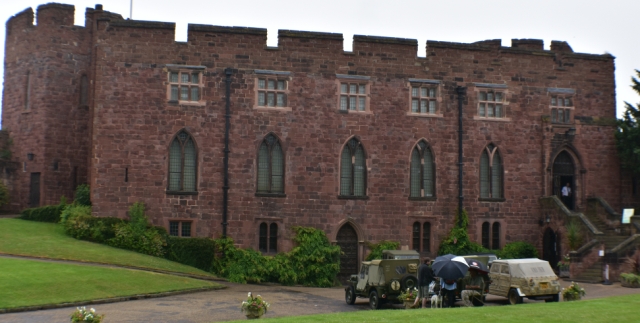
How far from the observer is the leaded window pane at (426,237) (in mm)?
38719

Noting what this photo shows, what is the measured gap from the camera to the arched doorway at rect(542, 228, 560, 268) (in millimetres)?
39906

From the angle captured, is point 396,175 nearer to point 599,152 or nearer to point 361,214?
point 361,214

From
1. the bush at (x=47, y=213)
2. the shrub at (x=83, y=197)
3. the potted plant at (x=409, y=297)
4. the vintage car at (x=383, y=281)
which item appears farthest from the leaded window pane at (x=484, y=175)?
the bush at (x=47, y=213)

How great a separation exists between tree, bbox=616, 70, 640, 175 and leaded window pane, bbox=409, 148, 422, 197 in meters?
10.9

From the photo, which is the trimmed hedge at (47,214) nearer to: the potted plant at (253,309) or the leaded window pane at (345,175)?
the leaded window pane at (345,175)

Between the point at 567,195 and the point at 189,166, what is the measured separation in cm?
1935

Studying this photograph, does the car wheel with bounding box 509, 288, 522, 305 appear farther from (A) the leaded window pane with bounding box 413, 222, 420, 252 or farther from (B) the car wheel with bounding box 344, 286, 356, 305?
(A) the leaded window pane with bounding box 413, 222, 420, 252

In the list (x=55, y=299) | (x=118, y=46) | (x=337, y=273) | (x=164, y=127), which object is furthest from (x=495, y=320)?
(x=118, y=46)

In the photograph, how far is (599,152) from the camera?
41.2m

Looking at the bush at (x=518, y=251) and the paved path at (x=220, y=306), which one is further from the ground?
the bush at (x=518, y=251)

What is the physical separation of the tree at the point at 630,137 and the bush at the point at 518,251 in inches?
268

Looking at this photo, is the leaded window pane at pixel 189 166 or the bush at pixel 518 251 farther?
the bush at pixel 518 251

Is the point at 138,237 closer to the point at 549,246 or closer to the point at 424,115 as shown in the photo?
the point at 424,115

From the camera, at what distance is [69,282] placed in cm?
2680
